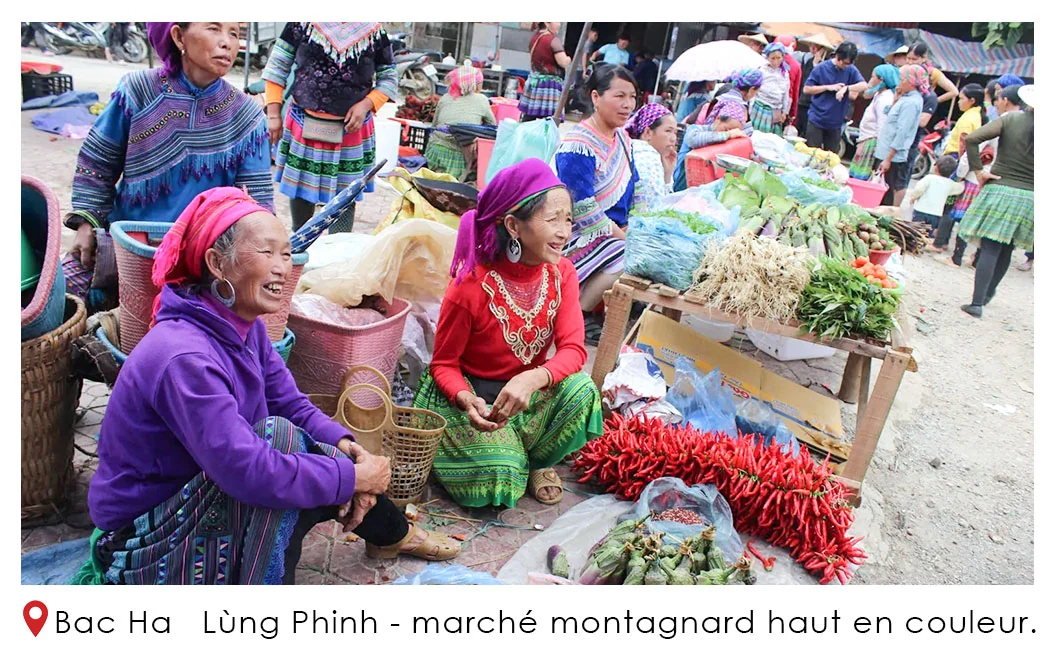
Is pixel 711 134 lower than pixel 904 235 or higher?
higher

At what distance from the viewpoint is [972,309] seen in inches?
284

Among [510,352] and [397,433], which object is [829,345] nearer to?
[510,352]

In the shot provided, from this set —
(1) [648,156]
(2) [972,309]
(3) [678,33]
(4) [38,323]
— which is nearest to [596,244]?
(1) [648,156]

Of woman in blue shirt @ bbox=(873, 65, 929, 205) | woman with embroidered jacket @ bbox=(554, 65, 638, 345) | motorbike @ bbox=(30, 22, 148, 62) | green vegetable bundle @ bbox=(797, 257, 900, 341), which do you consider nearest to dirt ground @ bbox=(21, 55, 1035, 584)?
green vegetable bundle @ bbox=(797, 257, 900, 341)

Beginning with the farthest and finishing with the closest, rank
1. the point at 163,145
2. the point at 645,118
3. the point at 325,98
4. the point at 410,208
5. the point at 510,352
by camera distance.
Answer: the point at 645,118
the point at 410,208
the point at 325,98
the point at 510,352
the point at 163,145

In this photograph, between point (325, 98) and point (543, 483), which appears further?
point (325, 98)

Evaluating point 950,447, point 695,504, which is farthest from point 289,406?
point 950,447

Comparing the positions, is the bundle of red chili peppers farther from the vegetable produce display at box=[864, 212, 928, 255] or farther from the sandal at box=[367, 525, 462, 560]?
the vegetable produce display at box=[864, 212, 928, 255]

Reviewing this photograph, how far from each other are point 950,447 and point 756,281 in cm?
186

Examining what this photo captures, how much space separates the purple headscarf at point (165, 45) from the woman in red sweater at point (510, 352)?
1173 mm

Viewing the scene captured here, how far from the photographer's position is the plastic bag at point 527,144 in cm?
565

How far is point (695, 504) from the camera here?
10.2ft
